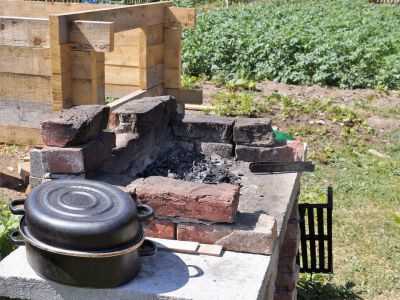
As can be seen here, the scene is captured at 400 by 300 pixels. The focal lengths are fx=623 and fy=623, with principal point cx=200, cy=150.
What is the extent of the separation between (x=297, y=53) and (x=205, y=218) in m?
9.80

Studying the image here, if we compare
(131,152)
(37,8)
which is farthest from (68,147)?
(37,8)

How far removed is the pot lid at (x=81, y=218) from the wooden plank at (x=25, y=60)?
11.2 feet

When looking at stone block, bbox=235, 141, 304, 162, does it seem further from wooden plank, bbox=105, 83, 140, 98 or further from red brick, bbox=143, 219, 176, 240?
wooden plank, bbox=105, 83, 140, 98

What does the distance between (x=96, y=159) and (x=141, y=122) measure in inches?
23.4

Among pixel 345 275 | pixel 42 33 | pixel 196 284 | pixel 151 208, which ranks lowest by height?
pixel 345 275

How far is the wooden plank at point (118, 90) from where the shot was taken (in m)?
7.41

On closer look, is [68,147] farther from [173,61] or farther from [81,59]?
[173,61]

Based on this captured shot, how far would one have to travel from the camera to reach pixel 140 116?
4023mm

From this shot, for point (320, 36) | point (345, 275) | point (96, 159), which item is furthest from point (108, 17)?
point (320, 36)

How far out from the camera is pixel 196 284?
264cm

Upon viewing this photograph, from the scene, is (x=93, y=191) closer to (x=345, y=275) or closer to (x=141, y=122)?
(x=141, y=122)

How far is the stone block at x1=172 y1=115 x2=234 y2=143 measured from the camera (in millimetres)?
4297

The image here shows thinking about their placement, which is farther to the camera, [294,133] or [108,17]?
[294,133]

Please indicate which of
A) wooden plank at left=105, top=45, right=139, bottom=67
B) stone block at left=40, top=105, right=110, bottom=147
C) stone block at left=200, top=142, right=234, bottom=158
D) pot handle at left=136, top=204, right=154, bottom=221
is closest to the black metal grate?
stone block at left=200, top=142, right=234, bottom=158
